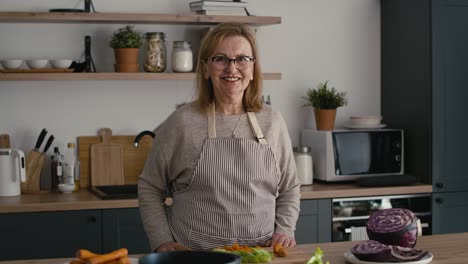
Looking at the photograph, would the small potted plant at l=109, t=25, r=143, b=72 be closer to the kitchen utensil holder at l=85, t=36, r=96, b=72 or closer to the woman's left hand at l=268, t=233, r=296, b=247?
the kitchen utensil holder at l=85, t=36, r=96, b=72

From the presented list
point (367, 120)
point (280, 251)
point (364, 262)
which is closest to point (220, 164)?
point (280, 251)

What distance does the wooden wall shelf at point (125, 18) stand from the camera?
4.38 metres

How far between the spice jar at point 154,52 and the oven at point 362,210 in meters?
1.26

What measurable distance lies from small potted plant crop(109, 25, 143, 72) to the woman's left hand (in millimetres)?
2058

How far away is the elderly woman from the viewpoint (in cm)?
277

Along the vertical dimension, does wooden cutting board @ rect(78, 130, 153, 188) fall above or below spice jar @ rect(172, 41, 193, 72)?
below

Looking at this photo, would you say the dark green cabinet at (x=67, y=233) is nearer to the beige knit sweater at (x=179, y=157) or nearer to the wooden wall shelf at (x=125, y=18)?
the wooden wall shelf at (x=125, y=18)

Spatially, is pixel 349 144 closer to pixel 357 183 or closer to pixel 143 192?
pixel 357 183

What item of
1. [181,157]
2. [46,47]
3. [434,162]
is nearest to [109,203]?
[46,47]

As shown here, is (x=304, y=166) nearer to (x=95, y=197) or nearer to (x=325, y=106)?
(x=325, y=106)

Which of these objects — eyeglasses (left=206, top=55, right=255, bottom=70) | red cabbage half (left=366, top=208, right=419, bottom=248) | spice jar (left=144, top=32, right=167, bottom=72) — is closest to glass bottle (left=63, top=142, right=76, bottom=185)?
spice jar (left=144, top=32, right=167, bottom=72)

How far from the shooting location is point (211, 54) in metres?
2.80

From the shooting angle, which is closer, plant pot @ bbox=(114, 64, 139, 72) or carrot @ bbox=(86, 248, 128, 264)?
→ carrot @ bbox=(86, 248, 128, 264)

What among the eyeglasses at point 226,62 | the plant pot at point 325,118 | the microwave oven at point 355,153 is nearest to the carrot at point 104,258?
the eyeglasses at point 226,62
